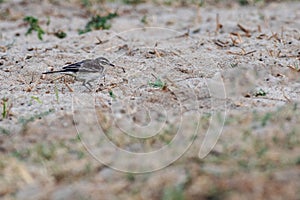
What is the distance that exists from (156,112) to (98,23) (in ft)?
12.0

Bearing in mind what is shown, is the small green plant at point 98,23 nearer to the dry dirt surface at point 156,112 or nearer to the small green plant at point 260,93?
the dry dirt surface at point 156,112

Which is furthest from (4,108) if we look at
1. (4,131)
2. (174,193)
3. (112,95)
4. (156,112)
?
(174,193)

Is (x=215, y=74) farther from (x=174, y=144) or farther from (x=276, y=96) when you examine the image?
(x=174, y=144)

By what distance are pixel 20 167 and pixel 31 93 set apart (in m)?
1.68

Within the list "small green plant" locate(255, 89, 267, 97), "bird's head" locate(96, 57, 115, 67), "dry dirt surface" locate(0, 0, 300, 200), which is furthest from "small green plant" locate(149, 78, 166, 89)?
"small green plant" locate(255, 89, 267, 97)

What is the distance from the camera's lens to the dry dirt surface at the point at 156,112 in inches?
145

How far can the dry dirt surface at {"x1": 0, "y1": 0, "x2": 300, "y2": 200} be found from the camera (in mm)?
3676

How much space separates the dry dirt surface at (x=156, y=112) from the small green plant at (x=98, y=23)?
0.14ft

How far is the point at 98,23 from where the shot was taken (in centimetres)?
820

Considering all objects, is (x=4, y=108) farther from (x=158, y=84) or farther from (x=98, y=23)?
(x=98, y=23)

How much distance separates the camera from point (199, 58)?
6230 millimetres

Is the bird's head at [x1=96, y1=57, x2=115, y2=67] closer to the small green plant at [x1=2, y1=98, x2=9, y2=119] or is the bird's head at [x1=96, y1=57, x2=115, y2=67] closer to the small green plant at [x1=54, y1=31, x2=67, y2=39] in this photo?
the small green plant at [x1=2, y1=98, x2=9, y2=119]

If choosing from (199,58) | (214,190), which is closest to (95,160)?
(214,190)

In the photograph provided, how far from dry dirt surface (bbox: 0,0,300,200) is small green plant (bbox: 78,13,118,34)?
0.14ft
